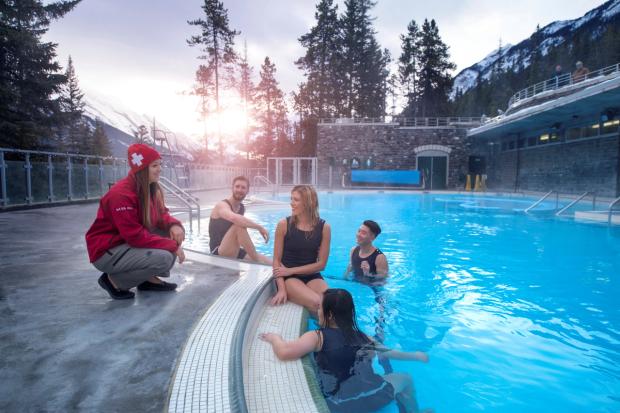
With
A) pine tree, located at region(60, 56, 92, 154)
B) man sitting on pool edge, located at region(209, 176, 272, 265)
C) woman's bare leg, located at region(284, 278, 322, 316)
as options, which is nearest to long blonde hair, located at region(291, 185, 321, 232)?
woman's bare leg, located at region(284, 278, 322, 316)

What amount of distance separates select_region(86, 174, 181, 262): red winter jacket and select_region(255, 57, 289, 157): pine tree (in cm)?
4061

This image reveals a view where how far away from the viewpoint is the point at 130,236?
266cm

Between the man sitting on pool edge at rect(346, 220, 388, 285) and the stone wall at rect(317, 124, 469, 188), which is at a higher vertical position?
the stone wall at rect(317, 124, 469, 188)

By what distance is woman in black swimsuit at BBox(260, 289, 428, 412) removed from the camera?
7.70 feet

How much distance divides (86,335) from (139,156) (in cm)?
127

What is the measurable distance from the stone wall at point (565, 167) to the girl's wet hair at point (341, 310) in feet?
59.8

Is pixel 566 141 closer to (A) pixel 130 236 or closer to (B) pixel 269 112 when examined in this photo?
(A) pixel 130 236

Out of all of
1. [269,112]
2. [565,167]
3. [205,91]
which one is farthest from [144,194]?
[269,112]

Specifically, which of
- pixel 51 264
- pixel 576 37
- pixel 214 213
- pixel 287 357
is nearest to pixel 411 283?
pixel 214 213

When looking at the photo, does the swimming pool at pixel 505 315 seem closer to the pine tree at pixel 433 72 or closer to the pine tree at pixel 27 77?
the pine tree at pixel 27 77

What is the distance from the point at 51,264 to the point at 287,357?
3.29 m

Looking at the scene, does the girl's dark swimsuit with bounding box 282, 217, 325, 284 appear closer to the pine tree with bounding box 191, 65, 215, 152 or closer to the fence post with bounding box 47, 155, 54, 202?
the fence post with bounding box 47, 155, 54, 202

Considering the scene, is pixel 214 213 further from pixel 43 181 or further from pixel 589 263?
pixel 43 181

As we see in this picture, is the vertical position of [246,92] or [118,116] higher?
[118,116]
